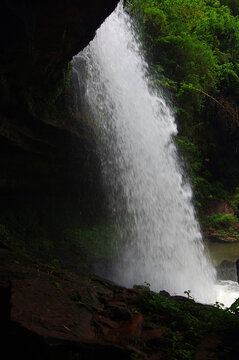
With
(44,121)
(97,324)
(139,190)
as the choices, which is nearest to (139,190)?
(139,190)

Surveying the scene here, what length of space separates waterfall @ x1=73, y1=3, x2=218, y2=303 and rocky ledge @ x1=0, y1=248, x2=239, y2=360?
13.6 feet

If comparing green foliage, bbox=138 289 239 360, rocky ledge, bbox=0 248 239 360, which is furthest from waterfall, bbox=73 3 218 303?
rocky ledge, bbox=0 248 239 360

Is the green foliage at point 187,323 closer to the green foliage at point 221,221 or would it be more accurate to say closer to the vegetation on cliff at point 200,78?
the vegetation on cliff at point 200,78

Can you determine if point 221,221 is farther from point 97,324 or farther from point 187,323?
point 97,324

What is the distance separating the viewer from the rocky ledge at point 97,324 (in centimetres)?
235

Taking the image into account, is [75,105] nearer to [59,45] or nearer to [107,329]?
[59,45]

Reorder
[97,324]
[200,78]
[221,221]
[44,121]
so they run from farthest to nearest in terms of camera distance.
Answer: [200,78] < [221,221] < [44,121] < [97,324]

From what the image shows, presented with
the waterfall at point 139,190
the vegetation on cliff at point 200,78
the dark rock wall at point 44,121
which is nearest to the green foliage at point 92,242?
the waterfall at point 139,190

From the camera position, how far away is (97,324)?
3004 mm

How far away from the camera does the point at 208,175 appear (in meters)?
14.8

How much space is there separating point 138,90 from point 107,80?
160cm

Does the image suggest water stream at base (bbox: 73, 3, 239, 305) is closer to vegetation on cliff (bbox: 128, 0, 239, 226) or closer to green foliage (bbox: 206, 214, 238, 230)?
vegetation on cliff (bbox: 128, 0, 239, 226)

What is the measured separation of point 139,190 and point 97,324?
6.49 m

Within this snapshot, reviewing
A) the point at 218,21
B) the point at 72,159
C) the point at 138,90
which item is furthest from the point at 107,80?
the point at 218,21
